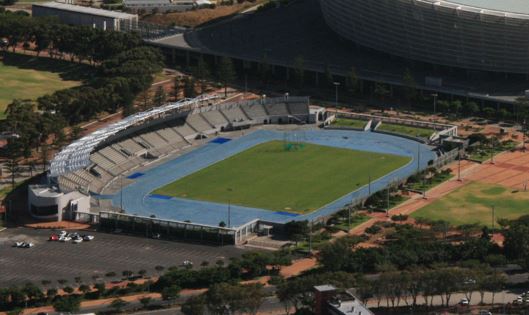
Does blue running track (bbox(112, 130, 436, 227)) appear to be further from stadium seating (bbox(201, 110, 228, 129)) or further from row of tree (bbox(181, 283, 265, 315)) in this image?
row of tree (bbox(181, 283, 265, 315))

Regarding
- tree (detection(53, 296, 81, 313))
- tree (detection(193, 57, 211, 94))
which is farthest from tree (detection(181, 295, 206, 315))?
tree (detection(193, 57, 211, 94))

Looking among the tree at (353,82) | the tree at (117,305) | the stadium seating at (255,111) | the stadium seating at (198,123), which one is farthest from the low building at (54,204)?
the tree at (353,82)

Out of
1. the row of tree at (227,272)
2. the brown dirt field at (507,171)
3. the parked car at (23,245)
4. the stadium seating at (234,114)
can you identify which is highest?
the stadium seating at (234,114)

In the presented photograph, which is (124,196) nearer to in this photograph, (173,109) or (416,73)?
(173,109)

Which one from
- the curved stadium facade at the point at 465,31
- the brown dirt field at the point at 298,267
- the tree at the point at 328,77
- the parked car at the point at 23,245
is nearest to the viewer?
the brown dirt field at the point at 298,267

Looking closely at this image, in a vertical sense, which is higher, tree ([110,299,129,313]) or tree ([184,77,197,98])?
tree ([184,77,197,98])

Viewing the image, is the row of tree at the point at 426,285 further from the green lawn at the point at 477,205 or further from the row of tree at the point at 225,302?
the green lawn at the point at 477,205
